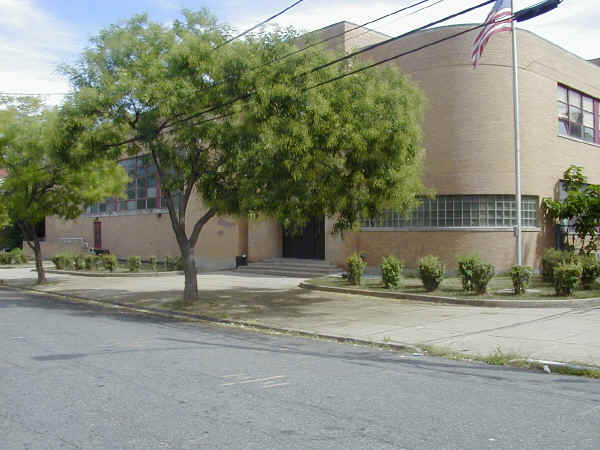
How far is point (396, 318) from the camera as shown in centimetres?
1295

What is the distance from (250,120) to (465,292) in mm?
7601

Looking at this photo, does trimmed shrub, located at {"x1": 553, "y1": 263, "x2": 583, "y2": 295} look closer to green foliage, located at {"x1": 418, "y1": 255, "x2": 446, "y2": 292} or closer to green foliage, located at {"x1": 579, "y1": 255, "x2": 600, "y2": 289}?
green foliage, located at {"x1": 579, "y1": 255, "x2": 600, "y2": 289}

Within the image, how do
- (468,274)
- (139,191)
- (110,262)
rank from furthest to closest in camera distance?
(139,191), (110,262), (468,274)

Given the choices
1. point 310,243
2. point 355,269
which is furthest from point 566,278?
point 310,243

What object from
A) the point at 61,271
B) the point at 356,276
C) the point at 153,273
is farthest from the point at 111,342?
the point at 61,271

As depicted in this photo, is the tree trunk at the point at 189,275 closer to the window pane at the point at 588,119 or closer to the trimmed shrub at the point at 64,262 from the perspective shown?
the trimmed shrub at the point at 64,262

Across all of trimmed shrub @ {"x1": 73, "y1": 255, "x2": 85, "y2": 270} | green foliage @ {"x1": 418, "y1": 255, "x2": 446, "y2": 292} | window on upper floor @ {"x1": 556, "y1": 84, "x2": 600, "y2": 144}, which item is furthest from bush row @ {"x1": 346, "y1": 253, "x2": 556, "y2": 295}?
trimmed shrub @ {"x1": 73, "y1": 255, "x2": 85, "y2": 270}

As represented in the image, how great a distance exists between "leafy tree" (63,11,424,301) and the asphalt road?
4237 mm

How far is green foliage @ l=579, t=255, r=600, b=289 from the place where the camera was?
15.7m

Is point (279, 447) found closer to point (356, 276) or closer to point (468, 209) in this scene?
point (356, 276)

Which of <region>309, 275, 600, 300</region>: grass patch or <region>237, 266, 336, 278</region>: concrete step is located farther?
<region>237, 266, 336, 278</region>: concrete step

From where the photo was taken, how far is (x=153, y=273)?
2561 cm

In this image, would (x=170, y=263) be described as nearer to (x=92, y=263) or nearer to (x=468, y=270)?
(x=92, y=263)

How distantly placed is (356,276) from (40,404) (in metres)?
13.2
